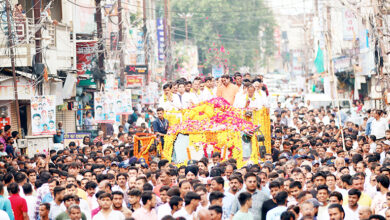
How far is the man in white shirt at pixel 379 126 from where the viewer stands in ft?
66.0

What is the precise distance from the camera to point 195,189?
10852 millimetres

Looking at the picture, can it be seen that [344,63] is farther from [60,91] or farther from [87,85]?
[60,91]

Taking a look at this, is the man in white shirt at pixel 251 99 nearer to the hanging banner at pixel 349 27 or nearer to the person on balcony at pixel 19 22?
the person on balcony at pixel 19 22

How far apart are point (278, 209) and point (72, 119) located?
72.9ft

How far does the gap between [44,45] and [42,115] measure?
15.2 feet

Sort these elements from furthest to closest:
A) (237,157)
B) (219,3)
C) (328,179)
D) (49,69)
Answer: (219,3) → (49,69) → (237,157) → (328,179)

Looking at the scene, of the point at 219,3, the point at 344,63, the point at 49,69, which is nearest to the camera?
the point at 49,69

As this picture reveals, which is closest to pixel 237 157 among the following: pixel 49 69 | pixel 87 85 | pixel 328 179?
pixel 328 179

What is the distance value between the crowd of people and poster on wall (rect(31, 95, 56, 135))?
1751mm

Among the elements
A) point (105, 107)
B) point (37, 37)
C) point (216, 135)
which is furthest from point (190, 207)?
point (105, 107)

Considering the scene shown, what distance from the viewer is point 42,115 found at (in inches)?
802

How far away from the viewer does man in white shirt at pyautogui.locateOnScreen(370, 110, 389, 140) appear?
20.1 metres

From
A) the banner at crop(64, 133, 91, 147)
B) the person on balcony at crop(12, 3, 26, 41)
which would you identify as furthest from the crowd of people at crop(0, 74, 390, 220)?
the person on balcony at crop(12, 3, 26, 41)

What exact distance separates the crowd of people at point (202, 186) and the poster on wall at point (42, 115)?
175 cm
